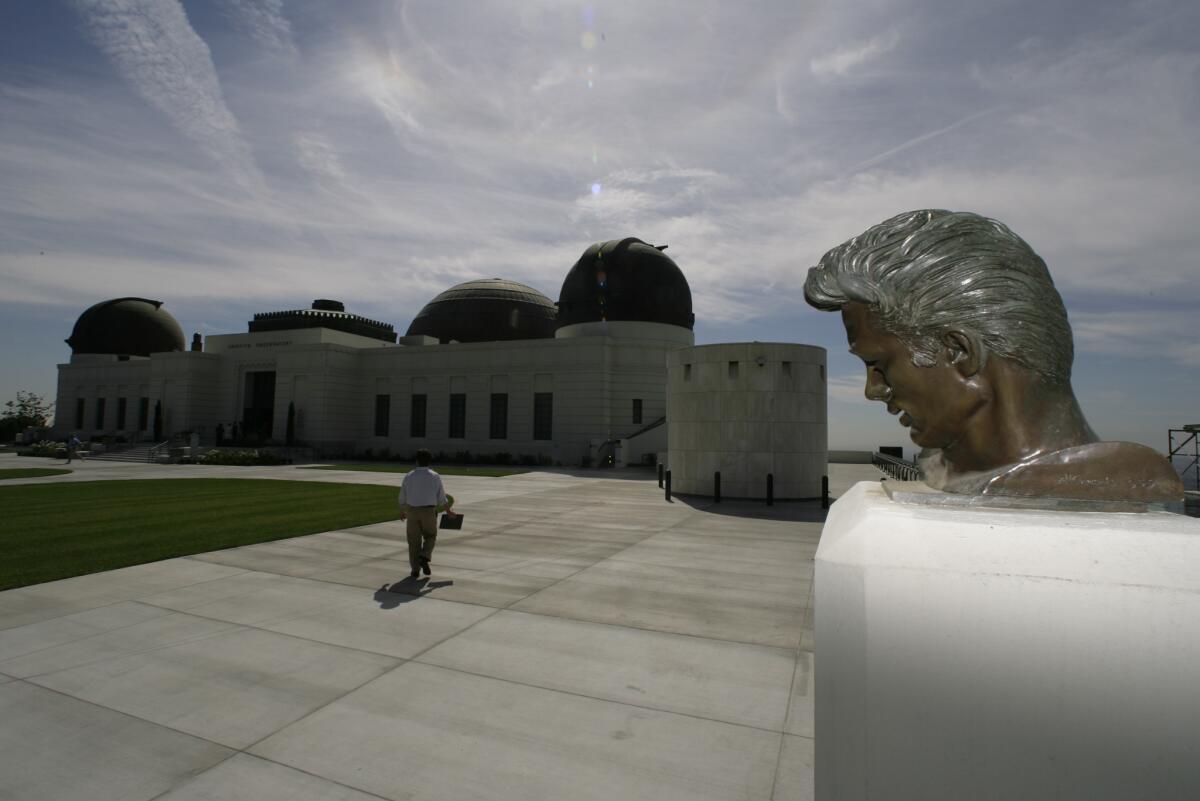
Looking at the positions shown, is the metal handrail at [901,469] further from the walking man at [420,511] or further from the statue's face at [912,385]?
the statue's face at [912,385]

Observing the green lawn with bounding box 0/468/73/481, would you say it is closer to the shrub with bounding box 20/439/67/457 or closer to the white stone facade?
the shrub with bounding box 20/439/67/457

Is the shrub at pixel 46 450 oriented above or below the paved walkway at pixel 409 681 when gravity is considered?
above

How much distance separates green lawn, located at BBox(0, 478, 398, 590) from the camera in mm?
8094

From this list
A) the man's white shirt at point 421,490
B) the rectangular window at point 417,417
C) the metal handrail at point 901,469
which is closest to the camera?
the man's white shirt at point 421,490

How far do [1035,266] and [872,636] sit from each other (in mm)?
1809

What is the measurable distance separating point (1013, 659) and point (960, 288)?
1.52 m

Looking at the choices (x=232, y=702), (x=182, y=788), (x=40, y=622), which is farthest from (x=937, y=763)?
(x=40, y=622)

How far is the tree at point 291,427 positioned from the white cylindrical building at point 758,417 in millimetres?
29467

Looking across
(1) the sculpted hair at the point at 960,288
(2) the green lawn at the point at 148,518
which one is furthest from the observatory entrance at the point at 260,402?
(1) the sculpted hair at the point at 960,288

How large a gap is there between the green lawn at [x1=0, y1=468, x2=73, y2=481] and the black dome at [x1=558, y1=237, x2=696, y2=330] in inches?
1000

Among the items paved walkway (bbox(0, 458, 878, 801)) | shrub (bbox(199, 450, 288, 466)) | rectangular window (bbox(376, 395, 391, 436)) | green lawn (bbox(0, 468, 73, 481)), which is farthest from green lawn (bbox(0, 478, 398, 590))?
rectangular window (bbox(376, 395, 391, 436))

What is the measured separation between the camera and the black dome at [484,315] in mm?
45344

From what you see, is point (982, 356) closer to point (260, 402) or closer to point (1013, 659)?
point (1013, 659)

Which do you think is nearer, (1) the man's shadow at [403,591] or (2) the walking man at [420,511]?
(1) the man's shadow at [403,591]
